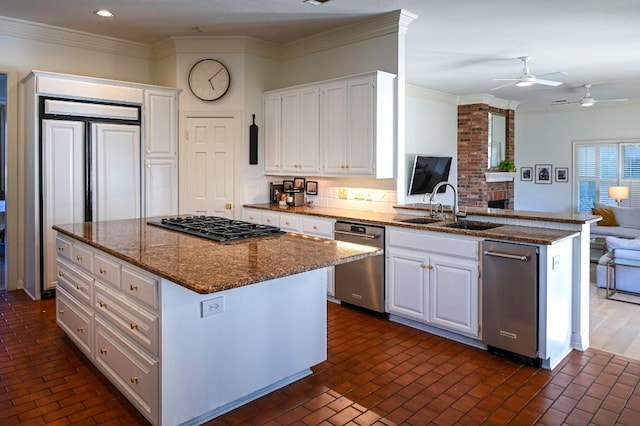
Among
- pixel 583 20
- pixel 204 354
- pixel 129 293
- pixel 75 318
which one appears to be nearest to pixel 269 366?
pixel 204 354

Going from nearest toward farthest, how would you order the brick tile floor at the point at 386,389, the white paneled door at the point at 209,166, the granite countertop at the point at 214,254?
the granite countertop at the point at 214,254, the brick tile floor at the point at 386,389, the white paneled door at the point at 209,166

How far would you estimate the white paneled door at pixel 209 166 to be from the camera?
5.55 m

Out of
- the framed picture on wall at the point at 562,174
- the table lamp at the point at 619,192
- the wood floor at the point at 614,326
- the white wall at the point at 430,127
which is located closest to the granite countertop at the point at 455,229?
the wood floor at the point at 614,326

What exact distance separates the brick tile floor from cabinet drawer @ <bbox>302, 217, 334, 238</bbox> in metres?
1.15

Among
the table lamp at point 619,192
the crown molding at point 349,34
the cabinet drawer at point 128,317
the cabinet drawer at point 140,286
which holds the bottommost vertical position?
the cabinet drawer at point 128,317

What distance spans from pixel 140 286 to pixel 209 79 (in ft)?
11.9

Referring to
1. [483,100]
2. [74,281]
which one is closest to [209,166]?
[74,281]

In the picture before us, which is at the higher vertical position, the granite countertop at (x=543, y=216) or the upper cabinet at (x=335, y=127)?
the upper cabinet at (x=335, y=127)

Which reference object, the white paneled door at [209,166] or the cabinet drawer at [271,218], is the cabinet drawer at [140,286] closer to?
the cabinet drawer at [271,218]

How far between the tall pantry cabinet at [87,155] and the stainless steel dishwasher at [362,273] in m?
2.30

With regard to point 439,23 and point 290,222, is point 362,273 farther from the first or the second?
point 439,23

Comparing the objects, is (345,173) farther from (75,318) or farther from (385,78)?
(75,318)

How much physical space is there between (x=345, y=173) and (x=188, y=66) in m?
2.33

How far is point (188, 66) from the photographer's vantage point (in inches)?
218
